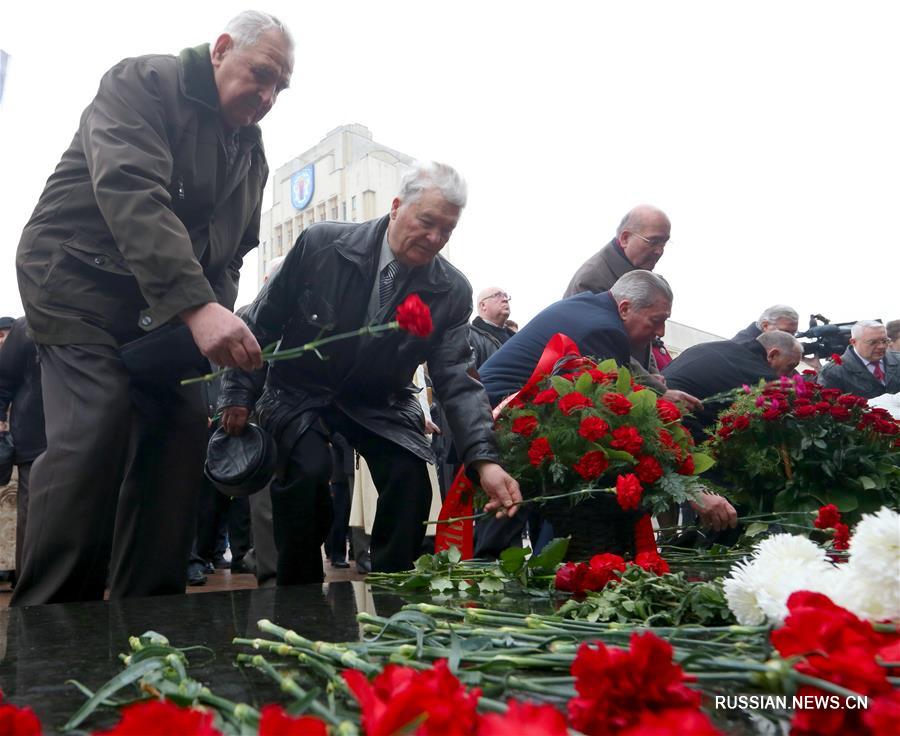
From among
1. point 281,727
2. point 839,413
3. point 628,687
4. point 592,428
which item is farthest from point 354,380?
point 281,727

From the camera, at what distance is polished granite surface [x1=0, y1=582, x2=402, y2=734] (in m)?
1.27

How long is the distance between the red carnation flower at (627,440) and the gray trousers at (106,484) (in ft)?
4.57

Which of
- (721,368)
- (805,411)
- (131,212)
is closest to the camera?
(131,212)

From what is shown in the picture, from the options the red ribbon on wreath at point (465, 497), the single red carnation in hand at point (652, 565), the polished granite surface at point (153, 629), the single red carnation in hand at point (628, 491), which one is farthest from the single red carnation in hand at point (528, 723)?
the red ribbon on wreath at point (465, 497)

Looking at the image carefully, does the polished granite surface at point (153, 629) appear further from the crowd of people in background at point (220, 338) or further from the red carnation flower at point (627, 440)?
the red carnation flower at point (627, 440)

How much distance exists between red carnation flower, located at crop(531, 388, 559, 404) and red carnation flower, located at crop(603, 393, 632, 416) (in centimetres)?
19

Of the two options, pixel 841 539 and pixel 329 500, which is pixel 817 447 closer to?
pixel 841 539

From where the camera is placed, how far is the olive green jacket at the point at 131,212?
98.5 inches

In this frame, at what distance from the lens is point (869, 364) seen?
697cm

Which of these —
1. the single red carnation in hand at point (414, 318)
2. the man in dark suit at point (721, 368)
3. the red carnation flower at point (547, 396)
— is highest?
the man in dark suit at point (721, 368)

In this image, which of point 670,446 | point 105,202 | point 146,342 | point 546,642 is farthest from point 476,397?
point 546,642

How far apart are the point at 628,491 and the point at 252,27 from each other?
6.13 ft

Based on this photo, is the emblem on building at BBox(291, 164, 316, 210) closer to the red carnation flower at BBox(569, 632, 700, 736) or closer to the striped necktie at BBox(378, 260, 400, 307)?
the striped necktie at BBox(378, 260, 400, 307)

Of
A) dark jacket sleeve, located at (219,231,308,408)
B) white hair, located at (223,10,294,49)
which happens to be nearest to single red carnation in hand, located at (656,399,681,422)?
dark jacket sleeve, located at (219,231,308,408)
